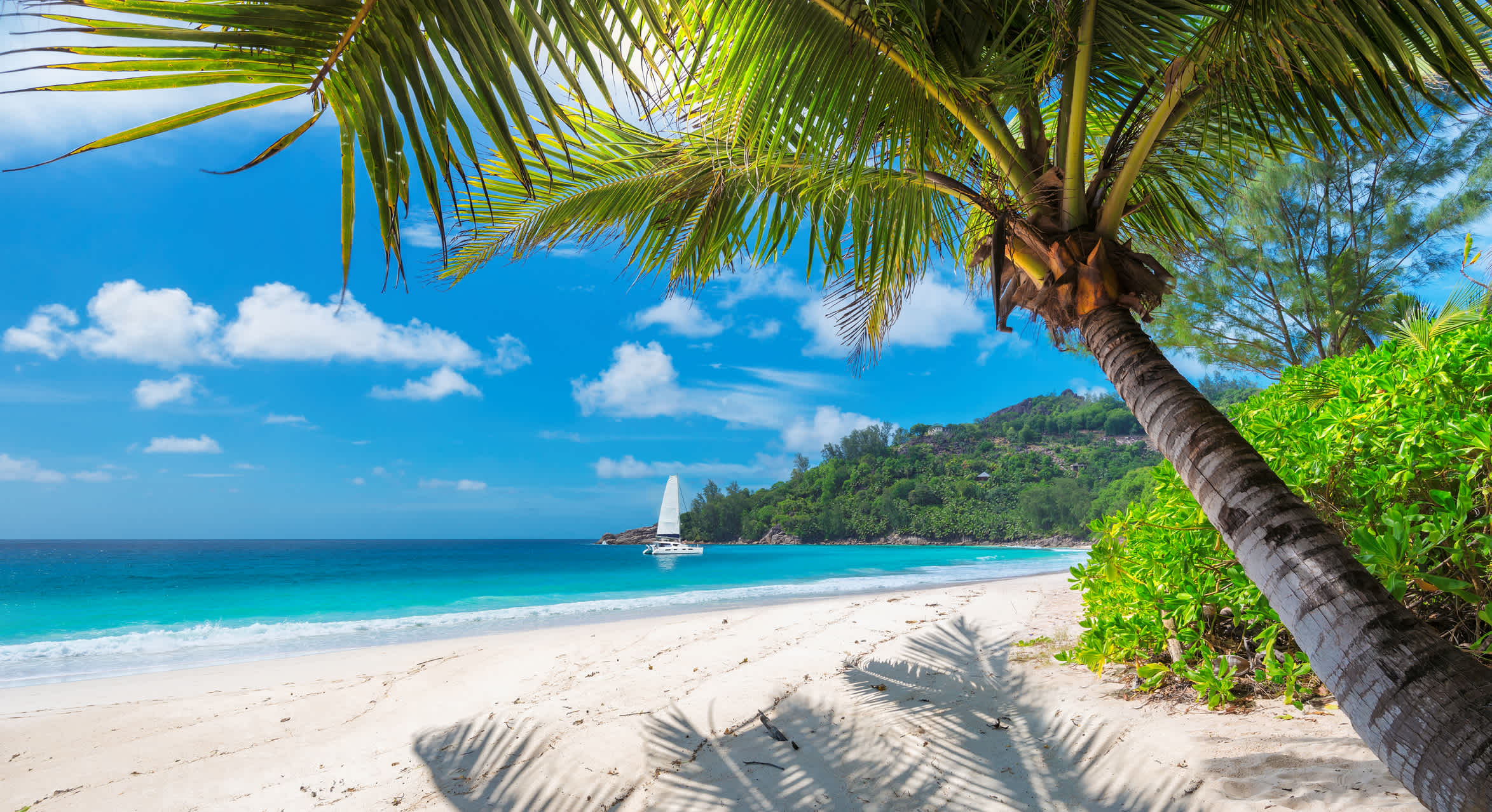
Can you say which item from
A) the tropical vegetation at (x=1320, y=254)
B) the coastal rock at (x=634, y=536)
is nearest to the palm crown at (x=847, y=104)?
the tropical vegetation at (x=1320, y=254)

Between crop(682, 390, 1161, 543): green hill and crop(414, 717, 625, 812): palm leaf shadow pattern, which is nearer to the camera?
crop(414, 717, 625, 812): palm leaf shadow pattern

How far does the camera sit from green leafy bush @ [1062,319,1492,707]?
2.28 meters

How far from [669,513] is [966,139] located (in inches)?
1861

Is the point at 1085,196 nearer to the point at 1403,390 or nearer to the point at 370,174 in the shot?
the point at 1403,390

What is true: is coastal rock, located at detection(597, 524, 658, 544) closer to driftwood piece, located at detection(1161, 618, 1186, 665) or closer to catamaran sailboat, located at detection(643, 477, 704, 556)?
catamaran sailboat, located at detection(643, 477, 704, 556)

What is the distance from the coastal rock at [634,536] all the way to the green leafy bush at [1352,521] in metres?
77.8

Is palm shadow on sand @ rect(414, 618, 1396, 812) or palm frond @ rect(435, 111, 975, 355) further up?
palm frond @ rect(435, 111, 975, 355)

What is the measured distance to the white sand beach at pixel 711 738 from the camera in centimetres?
247

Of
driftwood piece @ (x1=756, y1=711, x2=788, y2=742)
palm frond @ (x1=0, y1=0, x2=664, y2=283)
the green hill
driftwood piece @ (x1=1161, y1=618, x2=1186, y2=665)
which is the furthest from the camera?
the green hill

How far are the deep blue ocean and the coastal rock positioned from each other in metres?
40.8

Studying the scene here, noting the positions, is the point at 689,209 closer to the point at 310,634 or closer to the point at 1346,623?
the point at 1346,623

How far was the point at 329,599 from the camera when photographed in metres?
19.5

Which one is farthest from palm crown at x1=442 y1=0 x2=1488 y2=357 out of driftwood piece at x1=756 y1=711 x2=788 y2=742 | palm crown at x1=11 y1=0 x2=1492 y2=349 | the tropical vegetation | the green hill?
the green hill

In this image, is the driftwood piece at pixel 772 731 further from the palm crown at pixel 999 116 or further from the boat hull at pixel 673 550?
the boat hull at pixel 673 550
